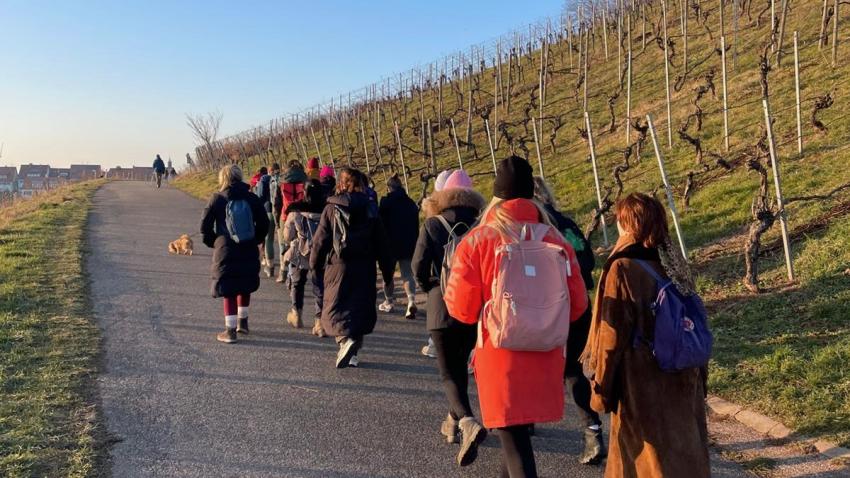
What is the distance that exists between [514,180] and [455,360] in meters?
1.51

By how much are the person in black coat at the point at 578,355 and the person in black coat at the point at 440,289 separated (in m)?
0.51

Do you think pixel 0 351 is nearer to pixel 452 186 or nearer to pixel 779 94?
pixel 452 186

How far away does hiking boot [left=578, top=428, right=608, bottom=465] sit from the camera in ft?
14.5

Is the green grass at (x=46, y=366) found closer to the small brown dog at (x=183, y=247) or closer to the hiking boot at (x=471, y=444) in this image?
the small brown dog at (x=183, y=247)

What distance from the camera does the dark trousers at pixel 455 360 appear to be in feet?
14.7

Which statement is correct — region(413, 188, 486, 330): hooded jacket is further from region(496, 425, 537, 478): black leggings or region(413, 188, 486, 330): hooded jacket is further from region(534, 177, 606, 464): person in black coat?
region(496, 425, 537, 478): black leggings

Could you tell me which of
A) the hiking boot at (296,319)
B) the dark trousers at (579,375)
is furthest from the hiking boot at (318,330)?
the dark trousers at (579,375)

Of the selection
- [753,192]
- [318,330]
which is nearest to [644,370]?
[318,330]

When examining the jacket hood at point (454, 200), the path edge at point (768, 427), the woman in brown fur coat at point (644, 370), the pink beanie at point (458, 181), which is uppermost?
the pink beanie at point (458, 181)

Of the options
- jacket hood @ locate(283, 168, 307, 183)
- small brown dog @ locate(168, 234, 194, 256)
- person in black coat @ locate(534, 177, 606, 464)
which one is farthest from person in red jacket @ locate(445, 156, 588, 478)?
small brown dog @ locate(168, 234, 194, 256)

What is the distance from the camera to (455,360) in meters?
4.56

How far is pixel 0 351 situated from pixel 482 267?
514cm

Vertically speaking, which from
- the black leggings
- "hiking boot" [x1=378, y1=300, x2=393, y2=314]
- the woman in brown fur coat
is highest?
the woman in brown fur coat

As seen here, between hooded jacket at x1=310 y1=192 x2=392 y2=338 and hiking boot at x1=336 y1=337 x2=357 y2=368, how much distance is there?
0.30 feet
